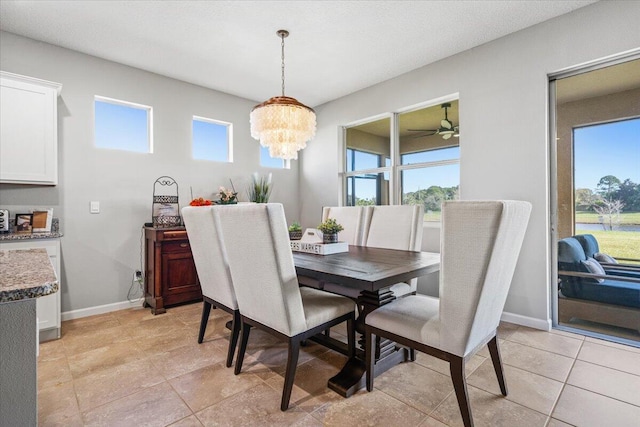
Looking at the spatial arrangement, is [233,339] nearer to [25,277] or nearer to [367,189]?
[25,277]

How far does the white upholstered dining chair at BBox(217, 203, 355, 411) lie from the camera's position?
5.25ft

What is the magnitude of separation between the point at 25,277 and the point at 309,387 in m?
1.54

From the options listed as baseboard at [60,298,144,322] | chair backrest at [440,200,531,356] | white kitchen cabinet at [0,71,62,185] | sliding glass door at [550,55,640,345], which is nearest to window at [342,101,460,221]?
sliding glass door at [550,55,640,345]

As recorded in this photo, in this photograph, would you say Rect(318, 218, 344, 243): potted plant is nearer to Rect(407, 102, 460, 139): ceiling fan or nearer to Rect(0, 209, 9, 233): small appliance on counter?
Rect(407, 102, 460, 139): ceiling fan

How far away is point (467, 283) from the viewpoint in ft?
4.53

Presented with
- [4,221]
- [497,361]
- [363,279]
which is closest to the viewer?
[363,279]

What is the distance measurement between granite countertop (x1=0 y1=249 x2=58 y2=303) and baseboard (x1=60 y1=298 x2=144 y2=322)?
2542 mm

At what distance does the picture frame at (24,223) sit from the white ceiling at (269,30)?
1.65 meters

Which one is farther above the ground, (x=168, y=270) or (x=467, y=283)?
(x=467, y=283)

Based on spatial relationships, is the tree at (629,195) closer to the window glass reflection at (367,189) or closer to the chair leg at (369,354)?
the window glass reflection at (367,189)

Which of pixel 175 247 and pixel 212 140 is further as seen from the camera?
pixel 212 140

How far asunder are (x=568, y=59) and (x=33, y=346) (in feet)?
12.2

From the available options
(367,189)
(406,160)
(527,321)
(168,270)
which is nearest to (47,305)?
(168,270)

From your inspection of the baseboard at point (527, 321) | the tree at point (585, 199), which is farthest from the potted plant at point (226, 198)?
the tree at point (585, 199)
